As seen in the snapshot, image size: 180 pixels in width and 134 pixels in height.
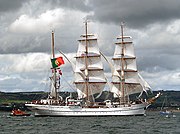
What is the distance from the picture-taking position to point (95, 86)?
544ft

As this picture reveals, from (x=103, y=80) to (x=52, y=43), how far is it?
23237 mm

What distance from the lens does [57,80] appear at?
158875mm

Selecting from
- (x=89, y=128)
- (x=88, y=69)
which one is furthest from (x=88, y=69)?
(x=89, y=128)

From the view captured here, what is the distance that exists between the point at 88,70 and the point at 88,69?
446mm

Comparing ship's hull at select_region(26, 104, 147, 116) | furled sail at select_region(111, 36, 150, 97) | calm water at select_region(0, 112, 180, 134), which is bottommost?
calm water at select_region(0, 112, 180, 134)

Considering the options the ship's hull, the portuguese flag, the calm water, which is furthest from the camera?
the portuguese flag

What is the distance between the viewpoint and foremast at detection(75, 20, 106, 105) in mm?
164625

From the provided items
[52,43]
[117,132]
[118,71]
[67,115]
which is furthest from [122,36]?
[117,132]

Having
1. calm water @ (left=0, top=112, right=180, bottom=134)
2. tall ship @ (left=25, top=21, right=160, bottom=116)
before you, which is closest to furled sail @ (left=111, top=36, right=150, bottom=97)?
tall ship @ (left=25, top=21, right=160, bottom=116)

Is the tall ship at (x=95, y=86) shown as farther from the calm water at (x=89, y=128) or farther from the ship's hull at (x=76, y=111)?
the calm water at (x=89, y=128)

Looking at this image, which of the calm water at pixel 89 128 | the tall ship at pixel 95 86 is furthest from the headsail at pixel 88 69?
the calm water at pixel 89 128

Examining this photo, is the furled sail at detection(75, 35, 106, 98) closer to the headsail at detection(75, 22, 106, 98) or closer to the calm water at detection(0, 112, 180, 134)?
the headsail at detection(75, 22, 106, 98)

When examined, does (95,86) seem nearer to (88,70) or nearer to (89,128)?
(88,70)

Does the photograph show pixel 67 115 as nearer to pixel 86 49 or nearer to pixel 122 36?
pixel 86 49
